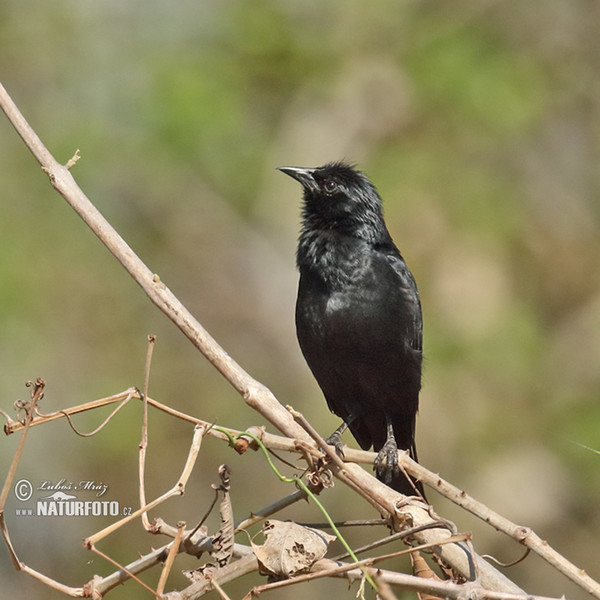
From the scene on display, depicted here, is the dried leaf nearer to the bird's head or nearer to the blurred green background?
the bird's head

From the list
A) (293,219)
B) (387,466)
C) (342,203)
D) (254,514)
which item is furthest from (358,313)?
(293,219)

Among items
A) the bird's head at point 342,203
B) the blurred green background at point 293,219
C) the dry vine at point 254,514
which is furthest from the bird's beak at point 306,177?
the blurred green background at point 293,219

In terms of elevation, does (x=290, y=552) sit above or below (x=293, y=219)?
below

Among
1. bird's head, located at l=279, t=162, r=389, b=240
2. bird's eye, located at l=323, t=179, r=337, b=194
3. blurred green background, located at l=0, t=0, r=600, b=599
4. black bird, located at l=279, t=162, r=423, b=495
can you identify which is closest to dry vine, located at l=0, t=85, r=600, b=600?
black bird, located at l=279, t=162, r=423, b=495

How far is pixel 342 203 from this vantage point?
434 cm

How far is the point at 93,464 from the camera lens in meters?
7.06

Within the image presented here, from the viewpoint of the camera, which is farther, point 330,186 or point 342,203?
point 330,186

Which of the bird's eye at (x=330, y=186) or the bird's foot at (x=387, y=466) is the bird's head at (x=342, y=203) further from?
the bird's foot at (x=387, y=466)

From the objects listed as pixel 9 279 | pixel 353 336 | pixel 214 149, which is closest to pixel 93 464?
pixel 9 279

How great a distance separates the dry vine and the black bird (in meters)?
1.48

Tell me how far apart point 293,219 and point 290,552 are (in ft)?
18.4

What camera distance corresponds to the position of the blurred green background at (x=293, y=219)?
7230 mm

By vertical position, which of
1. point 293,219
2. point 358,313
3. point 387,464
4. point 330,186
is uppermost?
point 293,219

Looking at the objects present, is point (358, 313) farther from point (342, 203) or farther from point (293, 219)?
point (293, 219)
